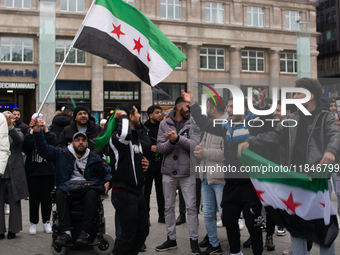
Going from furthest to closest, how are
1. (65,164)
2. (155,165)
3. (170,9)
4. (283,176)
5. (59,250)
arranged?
1. (170,9)
2. (155,165)
3. (65,164)
4. (59,250)
5. (283,176)

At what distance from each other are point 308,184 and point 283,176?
0.27 m

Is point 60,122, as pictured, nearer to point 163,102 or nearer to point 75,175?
point 75,175

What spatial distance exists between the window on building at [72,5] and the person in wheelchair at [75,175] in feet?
90.5

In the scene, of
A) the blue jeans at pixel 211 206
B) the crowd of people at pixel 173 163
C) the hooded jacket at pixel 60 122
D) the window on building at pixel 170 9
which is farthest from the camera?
the window on building at pixel 170 9

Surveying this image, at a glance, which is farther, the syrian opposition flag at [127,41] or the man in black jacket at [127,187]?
the syrian opposition flag at [127,41]

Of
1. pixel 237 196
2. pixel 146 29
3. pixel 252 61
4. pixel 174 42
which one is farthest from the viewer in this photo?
pixel 252 61

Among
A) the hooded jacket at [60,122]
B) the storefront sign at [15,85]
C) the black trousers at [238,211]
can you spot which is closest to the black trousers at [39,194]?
the hooded jacket at [60,122]

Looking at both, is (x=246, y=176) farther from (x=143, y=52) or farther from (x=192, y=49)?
(x=192, y=49)

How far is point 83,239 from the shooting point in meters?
4.94

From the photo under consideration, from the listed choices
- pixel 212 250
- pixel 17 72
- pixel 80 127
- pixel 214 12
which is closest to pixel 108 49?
pixel 80 127

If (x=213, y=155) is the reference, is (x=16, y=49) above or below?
above

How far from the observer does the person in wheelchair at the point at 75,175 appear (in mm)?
5180

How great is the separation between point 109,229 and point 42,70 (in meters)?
22.6

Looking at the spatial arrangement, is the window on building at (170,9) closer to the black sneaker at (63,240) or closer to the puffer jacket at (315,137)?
the black sneaker at (63,240)
